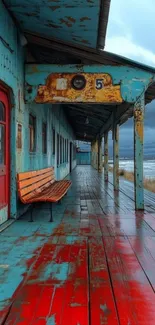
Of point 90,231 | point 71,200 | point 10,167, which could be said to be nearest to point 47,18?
point 10,167

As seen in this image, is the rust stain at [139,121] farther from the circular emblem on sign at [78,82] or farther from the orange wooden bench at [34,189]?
the orange wooden bench at [34,189]

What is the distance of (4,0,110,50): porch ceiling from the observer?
4602 mm

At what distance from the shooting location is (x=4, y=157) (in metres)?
5.26

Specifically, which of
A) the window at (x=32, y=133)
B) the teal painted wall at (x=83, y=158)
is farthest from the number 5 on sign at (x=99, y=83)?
the teal painted wall at (x=83, y=158)

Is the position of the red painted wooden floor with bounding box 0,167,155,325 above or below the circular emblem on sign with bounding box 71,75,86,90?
below

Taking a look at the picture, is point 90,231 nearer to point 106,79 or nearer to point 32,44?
point 106,79

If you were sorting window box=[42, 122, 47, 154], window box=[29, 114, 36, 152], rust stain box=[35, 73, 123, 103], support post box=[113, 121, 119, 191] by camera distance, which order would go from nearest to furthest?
1. rust stain box=[35, 73, 123, 103]
2. window box=[29, 114, 36, 152]
3. window box=[42, 122, 47, 154]
4. support post box=[113, 121, 119, 191]

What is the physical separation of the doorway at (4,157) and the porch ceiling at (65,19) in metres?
1.28

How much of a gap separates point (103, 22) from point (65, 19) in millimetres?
613

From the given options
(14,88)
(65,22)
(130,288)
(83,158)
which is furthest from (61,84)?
(83,158)

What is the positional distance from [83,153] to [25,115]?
38.5m

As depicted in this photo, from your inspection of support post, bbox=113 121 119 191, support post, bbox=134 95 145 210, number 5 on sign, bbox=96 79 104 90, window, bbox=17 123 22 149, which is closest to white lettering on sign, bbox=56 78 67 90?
number 5 on sign, bbox=96 79 104 90

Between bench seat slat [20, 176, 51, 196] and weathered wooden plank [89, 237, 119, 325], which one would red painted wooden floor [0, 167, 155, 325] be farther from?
bench seat slat [20, 176, 51, 196]

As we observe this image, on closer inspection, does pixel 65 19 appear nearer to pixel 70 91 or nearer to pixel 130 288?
pixel 70 91
